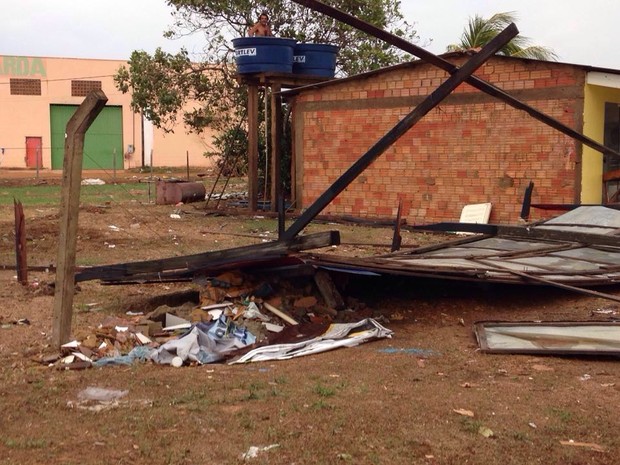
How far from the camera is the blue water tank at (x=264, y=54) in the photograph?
17812 mm

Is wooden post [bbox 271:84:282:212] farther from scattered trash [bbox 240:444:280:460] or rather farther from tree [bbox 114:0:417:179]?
scattered trash [bbox 240:444:280:460]

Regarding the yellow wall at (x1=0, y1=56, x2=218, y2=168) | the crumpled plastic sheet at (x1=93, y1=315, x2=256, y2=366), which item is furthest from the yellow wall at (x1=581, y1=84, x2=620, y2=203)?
the yellow wall at (x1=0, y1=56, x2=218, y2=168)

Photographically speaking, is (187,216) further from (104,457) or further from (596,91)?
(104,457)

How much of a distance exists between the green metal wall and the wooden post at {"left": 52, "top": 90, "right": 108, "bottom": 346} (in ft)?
123

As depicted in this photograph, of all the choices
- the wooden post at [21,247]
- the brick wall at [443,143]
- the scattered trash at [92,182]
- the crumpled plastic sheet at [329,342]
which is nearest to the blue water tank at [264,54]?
the brick wall at [443,143]

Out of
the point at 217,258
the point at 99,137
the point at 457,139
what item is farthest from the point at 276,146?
the point at 99,137

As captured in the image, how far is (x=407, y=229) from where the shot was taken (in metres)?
16.8

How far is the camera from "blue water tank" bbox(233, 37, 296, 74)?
17812 mm

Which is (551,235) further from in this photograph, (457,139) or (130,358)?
(457,139)

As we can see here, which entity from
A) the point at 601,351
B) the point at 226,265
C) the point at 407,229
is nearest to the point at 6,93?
the point at 407,229

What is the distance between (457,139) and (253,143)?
500cm

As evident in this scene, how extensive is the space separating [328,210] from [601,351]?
1276cm

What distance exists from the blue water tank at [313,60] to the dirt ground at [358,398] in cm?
1086

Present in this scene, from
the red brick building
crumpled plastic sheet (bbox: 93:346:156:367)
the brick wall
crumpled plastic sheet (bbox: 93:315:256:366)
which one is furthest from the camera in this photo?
the brick wall
